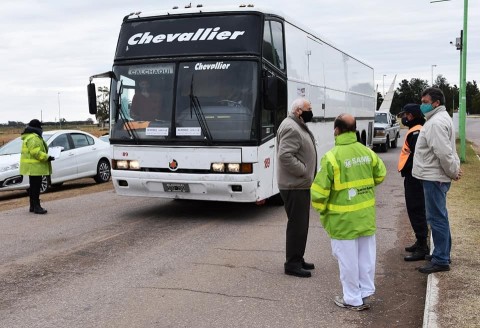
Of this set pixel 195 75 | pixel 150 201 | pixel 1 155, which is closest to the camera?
→ pixel 195 75

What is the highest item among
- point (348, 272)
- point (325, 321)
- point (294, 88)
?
point (294, 88)

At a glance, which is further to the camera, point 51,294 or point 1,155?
point 1,155

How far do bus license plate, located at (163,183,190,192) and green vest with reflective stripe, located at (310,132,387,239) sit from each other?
175 inches

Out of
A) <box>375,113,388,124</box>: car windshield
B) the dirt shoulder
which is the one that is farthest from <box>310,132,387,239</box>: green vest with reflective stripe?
<box>375,113,388,124</box>: car windshield

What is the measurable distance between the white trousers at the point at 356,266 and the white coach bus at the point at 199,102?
3.92 meters

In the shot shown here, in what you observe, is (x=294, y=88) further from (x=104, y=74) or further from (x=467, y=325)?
(x=467, y=325)

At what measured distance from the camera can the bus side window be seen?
943 cm

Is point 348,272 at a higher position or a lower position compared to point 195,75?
lower

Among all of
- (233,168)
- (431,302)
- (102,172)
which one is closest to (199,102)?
(233,168)

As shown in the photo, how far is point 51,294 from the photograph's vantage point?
19.0ft

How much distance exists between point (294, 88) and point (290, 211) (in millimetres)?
4842

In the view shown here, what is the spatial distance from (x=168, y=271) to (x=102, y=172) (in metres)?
11.0

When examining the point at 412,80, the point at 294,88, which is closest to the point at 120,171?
the point at 294,88

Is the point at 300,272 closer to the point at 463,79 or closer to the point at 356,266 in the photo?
the point at 356,266
